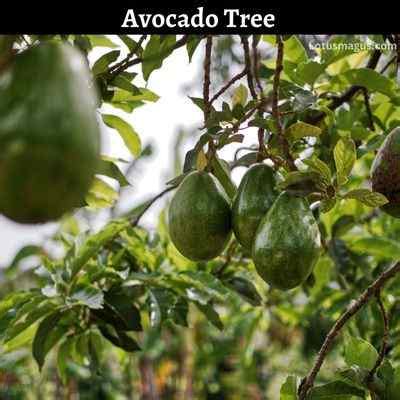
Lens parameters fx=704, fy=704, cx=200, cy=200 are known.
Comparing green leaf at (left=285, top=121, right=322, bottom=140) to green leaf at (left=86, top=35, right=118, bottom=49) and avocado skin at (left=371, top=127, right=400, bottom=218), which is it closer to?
avocado skin at (left=371, top=127, right=400, bottom=218)

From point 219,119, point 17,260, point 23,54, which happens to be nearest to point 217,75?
point 17,260

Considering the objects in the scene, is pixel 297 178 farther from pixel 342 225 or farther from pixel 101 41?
pixel 342 225

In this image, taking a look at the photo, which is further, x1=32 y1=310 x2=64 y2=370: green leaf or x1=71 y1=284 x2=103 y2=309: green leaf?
x1=32 y1=310 x2=64 y2=370: green leaf

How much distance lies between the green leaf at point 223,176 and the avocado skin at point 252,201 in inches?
3.2

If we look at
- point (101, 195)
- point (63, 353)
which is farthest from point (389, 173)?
point (63, 353)

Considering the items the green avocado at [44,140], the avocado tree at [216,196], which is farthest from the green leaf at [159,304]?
the green avocado at [44,140]

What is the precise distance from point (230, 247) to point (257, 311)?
62cm

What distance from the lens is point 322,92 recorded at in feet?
4.20

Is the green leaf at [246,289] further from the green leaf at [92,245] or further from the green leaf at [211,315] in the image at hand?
the green leaf at [92,245]

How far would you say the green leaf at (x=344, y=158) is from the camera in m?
0.96

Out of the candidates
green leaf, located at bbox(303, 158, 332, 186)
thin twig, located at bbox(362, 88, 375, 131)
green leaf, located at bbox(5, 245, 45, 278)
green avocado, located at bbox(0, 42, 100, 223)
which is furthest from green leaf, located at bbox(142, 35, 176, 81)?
green leaf, located at bbox(5, 245, 45, 278)

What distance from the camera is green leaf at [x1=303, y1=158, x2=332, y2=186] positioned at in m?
0.95

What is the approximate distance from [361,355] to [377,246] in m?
0.53

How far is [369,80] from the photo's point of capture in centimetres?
120
